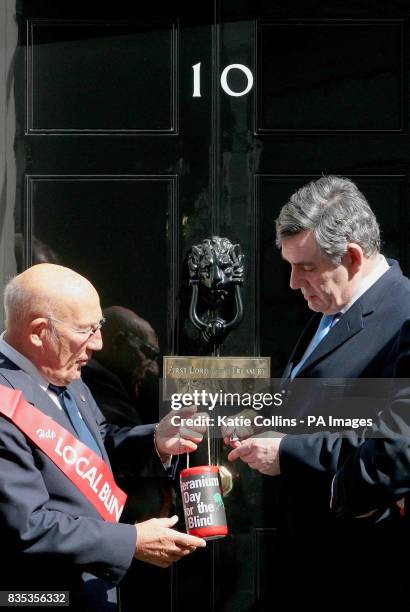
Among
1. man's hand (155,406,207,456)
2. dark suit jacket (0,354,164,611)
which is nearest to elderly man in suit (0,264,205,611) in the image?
dark suit jacket (0,354,164,611)

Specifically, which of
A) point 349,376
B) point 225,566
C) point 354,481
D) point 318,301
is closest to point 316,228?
point 318,301

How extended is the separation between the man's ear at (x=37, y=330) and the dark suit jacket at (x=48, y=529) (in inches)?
3.5

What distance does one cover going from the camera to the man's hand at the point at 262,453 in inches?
112

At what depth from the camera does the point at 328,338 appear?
287cm

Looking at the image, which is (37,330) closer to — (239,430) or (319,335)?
(239,430)

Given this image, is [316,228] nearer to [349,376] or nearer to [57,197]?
[349,376]

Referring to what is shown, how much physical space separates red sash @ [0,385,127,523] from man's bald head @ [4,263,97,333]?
231 millimetres

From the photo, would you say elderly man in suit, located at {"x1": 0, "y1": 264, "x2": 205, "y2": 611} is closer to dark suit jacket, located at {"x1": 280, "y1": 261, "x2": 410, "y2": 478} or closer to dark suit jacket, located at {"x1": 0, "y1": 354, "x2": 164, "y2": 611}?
dark suit jacket, located at {"x1": 0, "y1": 354, "x2": 164, "y2": 611}

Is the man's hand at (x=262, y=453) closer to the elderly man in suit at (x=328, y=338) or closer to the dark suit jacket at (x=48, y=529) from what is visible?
the elderly man in suit at (x=328, y=338)

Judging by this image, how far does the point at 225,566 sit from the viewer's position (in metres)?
3.68

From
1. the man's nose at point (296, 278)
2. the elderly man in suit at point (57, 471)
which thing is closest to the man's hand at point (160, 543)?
the elderly man in suit at point (57, 471)

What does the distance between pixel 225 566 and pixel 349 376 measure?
121 centimetres

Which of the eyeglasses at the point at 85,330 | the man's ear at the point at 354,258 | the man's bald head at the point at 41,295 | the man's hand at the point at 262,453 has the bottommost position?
the man's hand at the point at 262,453

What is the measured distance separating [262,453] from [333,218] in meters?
0.71
